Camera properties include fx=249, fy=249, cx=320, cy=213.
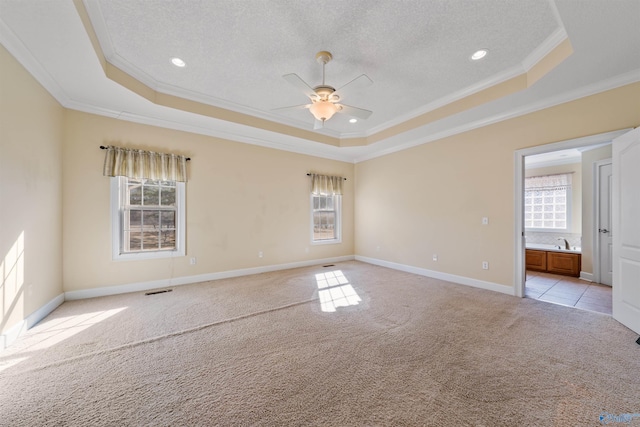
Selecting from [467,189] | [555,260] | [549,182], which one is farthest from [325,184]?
[549,182]

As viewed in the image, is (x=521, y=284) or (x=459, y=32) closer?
(x=459, y=32)

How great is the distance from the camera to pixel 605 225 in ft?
14.8

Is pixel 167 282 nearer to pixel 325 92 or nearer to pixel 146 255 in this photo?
pixel 146 255

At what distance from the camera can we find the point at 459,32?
253 cm

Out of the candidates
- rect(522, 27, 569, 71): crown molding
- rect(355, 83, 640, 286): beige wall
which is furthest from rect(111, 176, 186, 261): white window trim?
rect(522, 27, 569, 71): crown molding

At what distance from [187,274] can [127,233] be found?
45.3 inches

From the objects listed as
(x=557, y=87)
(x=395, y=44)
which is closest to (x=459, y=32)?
(x=395, y=44)

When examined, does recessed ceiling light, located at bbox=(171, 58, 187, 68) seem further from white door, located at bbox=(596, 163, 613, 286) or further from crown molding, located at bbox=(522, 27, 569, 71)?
white door, located at bbox=(596, 163, 613, 286)

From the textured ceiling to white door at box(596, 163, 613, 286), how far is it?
321 cm

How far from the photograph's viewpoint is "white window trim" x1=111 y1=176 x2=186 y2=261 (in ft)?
12.7

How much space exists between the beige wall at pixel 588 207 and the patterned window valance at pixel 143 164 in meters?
7.48

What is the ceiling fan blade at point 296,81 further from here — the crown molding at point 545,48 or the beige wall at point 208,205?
the beige wall at point 208,205

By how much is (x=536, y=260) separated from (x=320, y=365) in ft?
19.9

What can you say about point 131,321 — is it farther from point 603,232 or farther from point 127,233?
point 603,232
